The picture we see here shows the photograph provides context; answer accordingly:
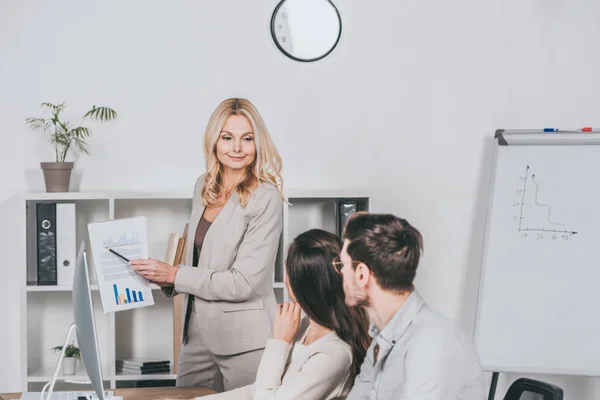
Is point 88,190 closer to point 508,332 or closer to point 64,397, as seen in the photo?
point 64,397

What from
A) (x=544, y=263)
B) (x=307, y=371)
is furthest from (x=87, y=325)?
(x=544, y=263)

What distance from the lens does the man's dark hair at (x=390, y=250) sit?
161 centimetres

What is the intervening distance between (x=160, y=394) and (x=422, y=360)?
101 centimetres

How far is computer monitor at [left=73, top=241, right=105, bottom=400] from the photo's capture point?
1.50m

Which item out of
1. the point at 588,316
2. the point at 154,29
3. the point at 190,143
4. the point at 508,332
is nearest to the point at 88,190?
the point at 190,143

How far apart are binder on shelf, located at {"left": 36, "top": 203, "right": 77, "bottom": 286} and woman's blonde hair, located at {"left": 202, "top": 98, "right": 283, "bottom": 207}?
98 centimetres

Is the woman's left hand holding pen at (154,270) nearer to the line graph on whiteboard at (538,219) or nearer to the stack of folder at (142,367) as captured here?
the stack of folder at (142,367)

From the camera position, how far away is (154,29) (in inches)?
143

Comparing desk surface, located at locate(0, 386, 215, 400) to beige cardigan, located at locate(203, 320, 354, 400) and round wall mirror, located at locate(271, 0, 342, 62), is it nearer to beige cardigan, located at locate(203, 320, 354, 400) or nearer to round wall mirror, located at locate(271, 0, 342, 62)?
beige cardigan, located at locate(203, 320, 354, 400)

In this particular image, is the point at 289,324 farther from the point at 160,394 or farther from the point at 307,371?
the point at 160,394

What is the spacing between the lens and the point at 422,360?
1490mm

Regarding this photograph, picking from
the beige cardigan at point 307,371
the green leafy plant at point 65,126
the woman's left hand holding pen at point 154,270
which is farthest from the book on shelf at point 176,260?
the beige cardigan at point 307,371

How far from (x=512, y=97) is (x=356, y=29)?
0.84 m

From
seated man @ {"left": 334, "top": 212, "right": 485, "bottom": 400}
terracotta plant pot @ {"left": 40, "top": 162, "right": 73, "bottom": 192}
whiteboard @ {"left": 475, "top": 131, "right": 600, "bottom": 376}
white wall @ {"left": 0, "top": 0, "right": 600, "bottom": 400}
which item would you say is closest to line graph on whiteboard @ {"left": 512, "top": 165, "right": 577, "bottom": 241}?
whiteboard @ {"left": 475, "top": 131, "right": 600, "bottom": 376}
